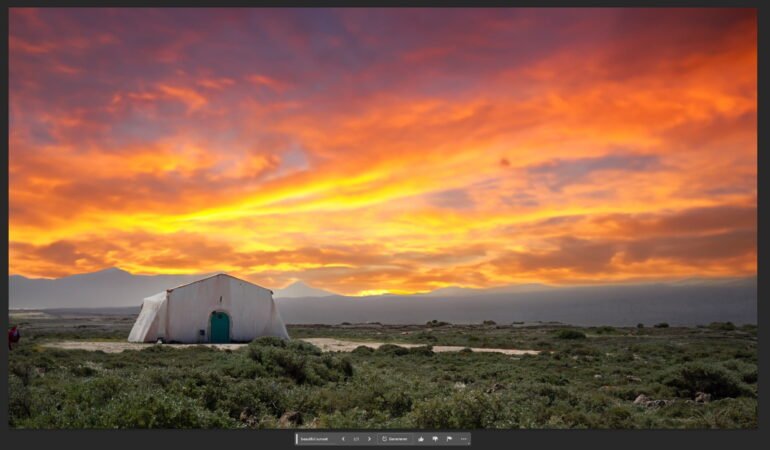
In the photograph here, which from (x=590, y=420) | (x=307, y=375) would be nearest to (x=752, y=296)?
(x=590, y=420)

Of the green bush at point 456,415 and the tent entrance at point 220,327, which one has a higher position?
the green bush at point 456,415

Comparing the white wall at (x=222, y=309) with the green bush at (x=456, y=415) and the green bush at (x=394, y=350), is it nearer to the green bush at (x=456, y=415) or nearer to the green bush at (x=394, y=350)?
the green bush at (x=394, y=350)

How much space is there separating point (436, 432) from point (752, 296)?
11.9 feet

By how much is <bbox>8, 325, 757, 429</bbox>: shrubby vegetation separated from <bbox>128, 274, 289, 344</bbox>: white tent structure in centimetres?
494

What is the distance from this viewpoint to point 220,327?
25.8 meters

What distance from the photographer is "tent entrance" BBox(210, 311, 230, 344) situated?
25.5 meters

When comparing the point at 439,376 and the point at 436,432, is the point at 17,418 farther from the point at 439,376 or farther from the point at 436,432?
the point at 439,376

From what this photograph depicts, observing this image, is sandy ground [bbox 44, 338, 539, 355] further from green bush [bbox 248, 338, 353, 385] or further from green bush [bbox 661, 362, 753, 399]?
green bush [bbox 661, 362, 753, 399]

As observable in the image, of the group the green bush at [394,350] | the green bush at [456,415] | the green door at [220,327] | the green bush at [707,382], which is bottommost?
the green bush at [394,350]

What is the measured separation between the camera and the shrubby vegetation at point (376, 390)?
608 centimetres

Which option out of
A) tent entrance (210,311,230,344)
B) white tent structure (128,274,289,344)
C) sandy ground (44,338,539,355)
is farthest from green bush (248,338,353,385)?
white tent structure (128,274,289,344)

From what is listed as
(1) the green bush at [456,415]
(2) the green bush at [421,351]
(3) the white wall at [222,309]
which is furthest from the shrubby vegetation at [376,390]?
(3) the white wall at [222,309]

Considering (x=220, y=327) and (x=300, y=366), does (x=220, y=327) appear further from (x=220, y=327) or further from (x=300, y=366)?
(x=300, y=366)

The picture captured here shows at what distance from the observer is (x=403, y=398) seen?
26.3 ft
